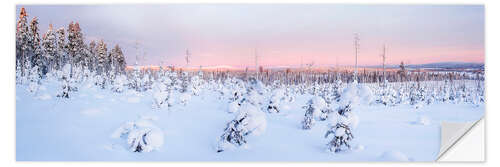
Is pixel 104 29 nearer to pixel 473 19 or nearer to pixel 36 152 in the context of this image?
pixel 36 152

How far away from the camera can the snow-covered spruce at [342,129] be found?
3.43m

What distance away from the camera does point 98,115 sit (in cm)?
379

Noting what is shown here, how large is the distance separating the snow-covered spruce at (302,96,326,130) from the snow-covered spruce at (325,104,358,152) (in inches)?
16.6

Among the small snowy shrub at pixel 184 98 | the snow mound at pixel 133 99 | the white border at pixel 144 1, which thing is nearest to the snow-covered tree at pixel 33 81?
the white border at pixel 144 1

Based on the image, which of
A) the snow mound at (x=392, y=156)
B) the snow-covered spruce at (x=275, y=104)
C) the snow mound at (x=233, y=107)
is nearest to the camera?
the snow mound at (x=392, y=156)

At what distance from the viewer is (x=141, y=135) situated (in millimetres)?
3475

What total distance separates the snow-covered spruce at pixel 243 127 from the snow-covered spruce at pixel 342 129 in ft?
3.06

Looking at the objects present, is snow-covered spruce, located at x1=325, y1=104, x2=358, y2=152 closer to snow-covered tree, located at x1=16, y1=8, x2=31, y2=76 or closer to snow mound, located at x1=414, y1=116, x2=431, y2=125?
snow mound, located at x1=414, y1=116, x2=431, y2=125

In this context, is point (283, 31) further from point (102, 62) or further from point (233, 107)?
point (102, 62)

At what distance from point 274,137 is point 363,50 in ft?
6.51

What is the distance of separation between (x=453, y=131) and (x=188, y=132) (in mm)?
3901

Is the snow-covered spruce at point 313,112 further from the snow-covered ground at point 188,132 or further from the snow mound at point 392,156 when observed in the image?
the snow mound at point 392,156

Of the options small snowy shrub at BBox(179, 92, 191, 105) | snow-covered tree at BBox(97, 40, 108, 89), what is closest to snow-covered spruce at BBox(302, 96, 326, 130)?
small snowy shrub at BBox(179, 92, 191, 105)

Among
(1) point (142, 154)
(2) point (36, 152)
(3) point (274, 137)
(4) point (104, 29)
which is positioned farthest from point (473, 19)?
(2) point (36, 152)
